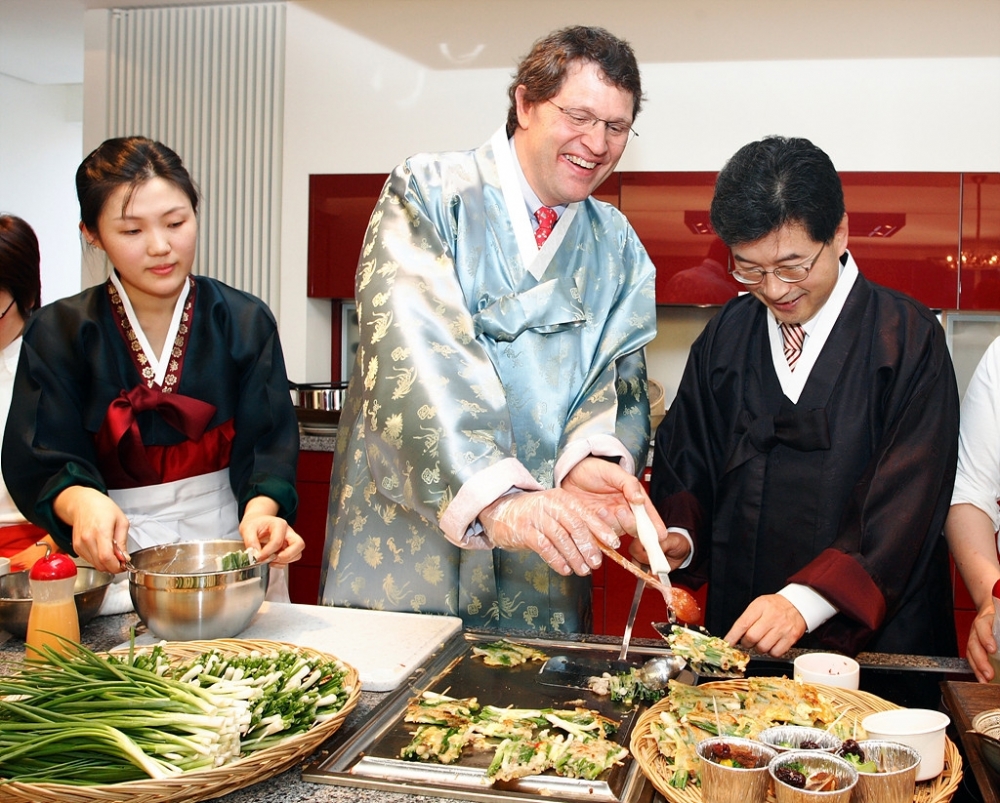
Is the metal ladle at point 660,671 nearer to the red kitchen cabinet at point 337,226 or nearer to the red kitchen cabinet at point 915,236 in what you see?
the red kitchen cabinet at point 915,236

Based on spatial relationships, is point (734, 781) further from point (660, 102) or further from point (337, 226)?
point (337, 226)

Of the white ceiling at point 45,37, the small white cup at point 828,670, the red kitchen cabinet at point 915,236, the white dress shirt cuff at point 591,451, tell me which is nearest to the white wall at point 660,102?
the red kitchen cabinet at point 915,236

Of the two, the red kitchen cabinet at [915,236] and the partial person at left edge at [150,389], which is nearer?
the partial person at left edge at [150,389]

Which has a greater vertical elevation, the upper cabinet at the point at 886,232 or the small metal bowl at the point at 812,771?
the upper cabinet at the point at 886,232

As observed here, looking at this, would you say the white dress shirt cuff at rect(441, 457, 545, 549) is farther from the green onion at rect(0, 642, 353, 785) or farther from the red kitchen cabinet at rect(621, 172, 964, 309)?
the red kitchen cabinet at rect(621, 172, 964, 309)

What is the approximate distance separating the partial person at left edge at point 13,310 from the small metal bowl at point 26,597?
57 cm

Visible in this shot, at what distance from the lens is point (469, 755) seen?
1.12m

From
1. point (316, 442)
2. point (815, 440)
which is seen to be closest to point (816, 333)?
point (815, 440)

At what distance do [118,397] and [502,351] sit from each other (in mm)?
729

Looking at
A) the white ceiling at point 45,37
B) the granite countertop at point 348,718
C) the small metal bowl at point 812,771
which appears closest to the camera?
the small metal bowl at point 812,771

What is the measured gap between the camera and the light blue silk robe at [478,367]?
60.2 inches

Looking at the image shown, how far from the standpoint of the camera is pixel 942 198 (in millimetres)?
3725

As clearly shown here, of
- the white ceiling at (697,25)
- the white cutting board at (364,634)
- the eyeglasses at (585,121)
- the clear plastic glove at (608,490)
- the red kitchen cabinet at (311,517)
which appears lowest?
the red kitchen cabinet at (311,517)

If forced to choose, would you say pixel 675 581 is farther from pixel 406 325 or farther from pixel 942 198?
pixel 942 198
